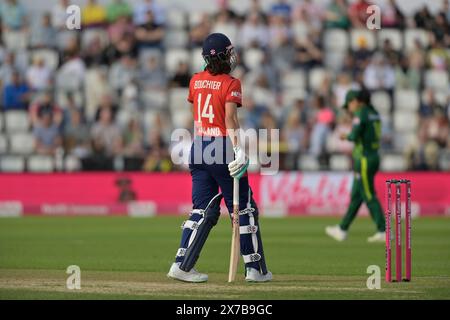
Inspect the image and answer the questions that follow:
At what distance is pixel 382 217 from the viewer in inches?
650

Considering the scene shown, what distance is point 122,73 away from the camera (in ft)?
81.3

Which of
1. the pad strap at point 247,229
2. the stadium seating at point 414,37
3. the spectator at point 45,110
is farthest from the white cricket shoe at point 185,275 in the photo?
the stadium seating at point 414,37

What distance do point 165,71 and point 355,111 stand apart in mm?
9176

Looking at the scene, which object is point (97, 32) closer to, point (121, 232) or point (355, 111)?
point (121, 232)

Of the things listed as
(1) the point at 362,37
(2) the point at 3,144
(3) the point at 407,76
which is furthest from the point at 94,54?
(3) the point at 407,76

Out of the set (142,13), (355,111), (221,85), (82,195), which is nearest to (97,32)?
(142,13)

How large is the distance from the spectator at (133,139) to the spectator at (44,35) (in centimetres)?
298

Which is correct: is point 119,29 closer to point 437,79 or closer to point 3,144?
point 3,144

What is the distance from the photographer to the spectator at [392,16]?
26.0m

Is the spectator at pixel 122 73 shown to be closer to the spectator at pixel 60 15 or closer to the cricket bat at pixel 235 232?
the spectator at pixel 60 15

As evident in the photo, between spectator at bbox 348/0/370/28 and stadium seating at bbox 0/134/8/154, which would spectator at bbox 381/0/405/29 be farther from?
stadium seating at bbox 0/134/8/154

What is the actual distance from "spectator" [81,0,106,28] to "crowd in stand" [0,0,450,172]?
25mm

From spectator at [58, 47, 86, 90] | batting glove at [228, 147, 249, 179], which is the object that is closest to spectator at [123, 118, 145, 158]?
spectator at [58, 47, 86, 90]

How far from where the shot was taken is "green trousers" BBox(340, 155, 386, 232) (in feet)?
54.2
